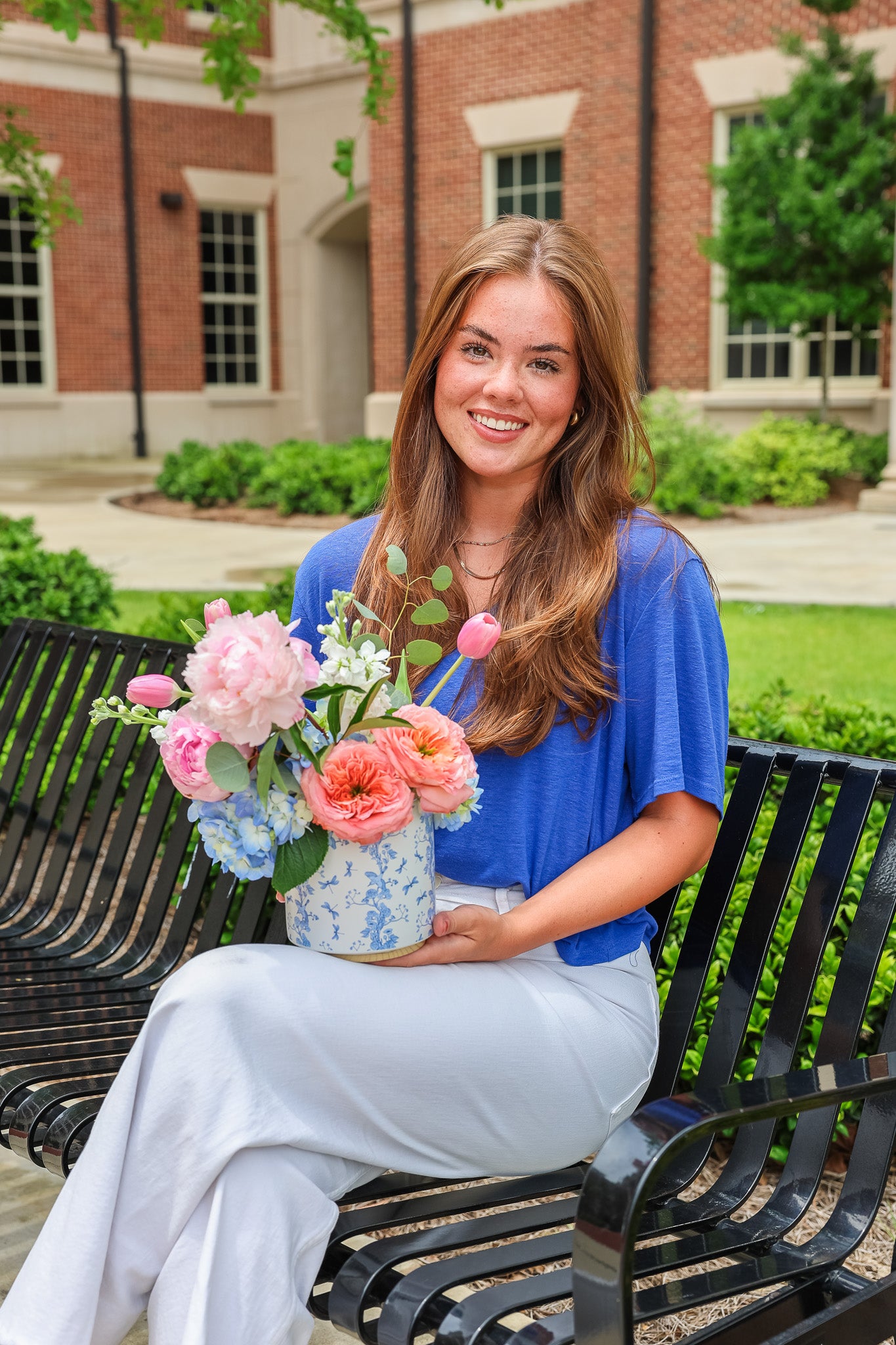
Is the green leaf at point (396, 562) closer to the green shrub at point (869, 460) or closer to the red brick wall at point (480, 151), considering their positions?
the green shrub at point (869, 460)

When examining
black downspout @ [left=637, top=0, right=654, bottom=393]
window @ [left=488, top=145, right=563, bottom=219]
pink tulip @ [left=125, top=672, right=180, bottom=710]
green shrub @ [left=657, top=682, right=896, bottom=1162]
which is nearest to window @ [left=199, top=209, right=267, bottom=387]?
window @ [left=488, top=145, right=563, bottom=219]

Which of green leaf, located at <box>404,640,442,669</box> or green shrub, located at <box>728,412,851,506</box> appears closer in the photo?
green leaf, located at <box>404,640,442,669</box>

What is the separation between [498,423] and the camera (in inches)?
90.4

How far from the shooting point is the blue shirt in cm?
214

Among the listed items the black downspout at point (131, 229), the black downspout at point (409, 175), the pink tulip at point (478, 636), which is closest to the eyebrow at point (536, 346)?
the pink tulip at point (478, 636)

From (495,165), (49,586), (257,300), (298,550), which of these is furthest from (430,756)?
(257,300)

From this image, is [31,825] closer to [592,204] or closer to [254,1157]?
[254,1157]

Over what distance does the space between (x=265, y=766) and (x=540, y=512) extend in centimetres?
84

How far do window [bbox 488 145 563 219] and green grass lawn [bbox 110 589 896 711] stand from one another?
33.1 feet

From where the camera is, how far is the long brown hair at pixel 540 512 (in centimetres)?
215

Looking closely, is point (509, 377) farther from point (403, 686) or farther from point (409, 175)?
point (409, 175)

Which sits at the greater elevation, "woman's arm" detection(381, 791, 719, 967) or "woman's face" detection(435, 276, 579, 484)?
"woman's face" detection(435, 276, 579, 484)

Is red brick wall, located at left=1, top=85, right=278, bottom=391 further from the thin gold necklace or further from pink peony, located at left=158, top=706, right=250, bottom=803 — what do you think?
pink peony, located at left=158, top=706, right=250, bottom=803

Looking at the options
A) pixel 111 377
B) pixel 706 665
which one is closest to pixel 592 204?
pixel 111 377
